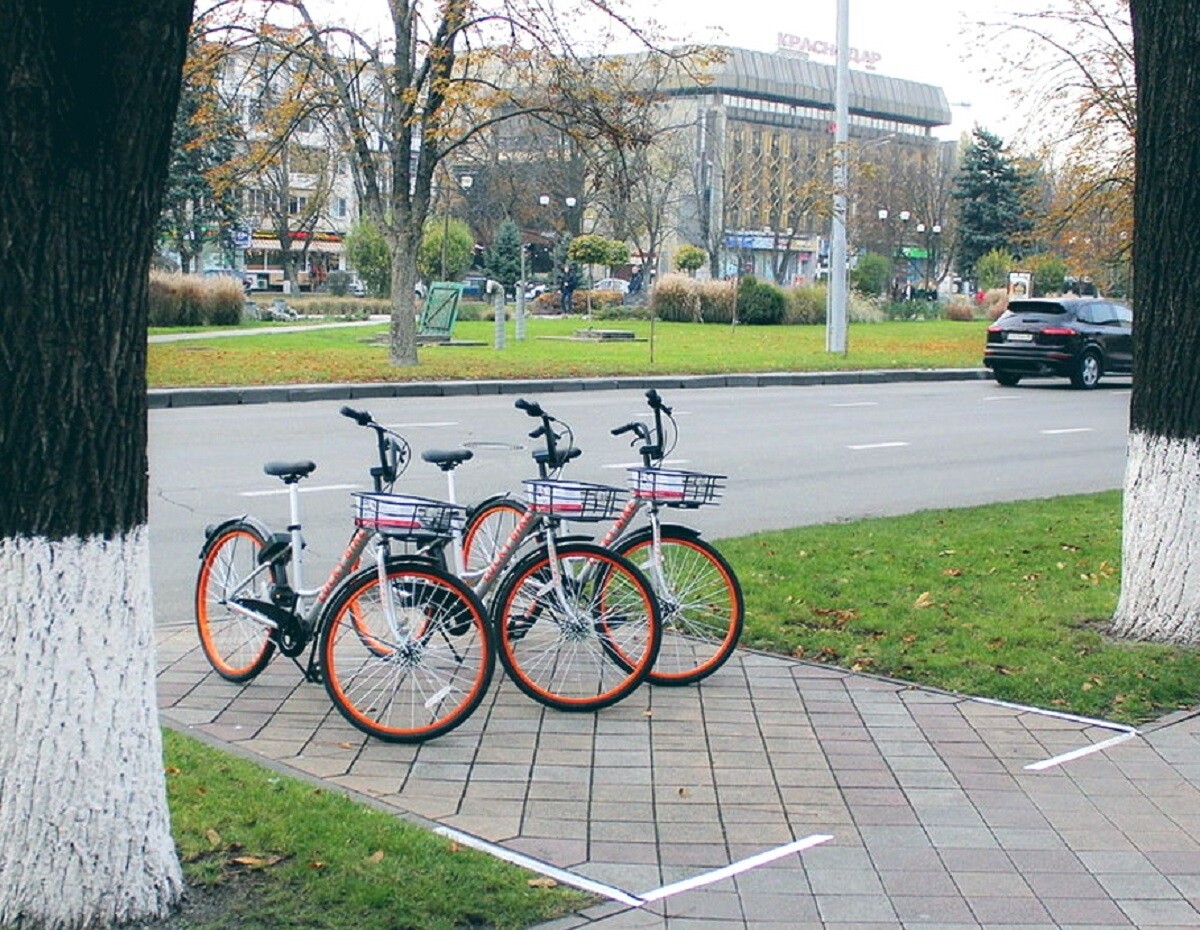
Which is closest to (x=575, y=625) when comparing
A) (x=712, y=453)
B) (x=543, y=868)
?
(x=543, y=868)

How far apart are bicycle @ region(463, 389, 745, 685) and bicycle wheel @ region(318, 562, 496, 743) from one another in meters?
0.93

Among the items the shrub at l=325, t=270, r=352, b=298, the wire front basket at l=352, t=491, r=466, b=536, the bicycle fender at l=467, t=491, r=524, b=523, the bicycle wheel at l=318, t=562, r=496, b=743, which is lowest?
the bicycle wheel at l=318, t=562, r=496, b=743

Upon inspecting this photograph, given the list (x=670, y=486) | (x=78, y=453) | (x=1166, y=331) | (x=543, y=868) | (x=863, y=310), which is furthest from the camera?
(x=863, y=310)

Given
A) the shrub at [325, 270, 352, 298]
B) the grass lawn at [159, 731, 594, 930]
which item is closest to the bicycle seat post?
the grass lawn at [159, 731, 594, 930]

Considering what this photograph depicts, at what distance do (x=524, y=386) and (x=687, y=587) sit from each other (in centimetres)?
1737

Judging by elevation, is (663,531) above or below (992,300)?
below

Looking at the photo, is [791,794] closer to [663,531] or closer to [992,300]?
[663,531]

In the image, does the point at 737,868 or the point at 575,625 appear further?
the point at 575,625

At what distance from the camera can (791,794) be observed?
5.31 meters

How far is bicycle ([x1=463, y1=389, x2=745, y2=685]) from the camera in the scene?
653cm

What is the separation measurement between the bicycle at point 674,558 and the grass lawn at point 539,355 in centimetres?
1560

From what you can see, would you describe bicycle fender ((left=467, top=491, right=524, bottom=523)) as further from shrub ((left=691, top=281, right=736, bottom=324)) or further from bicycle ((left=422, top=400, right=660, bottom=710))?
shrub ((left=691, top=281, right=736, bottom=324))

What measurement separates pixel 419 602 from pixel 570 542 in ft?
2.30

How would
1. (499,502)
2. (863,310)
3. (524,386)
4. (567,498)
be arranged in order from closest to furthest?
(567,498) → (499,502) → (524,386) → (863,310)
